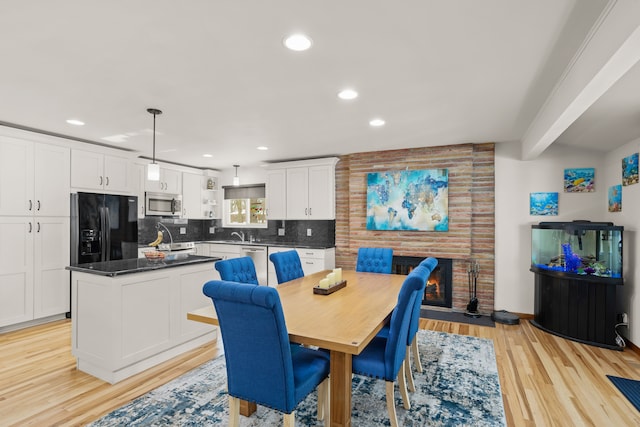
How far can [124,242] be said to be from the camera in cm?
471

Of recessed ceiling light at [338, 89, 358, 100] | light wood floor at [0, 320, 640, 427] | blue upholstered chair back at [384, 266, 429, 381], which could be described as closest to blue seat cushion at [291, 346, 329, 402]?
blue upholstered chair back at [384, 266, 429, 381]

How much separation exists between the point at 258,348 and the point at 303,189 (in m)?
4.12

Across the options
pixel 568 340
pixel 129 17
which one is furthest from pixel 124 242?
pixel 568 340

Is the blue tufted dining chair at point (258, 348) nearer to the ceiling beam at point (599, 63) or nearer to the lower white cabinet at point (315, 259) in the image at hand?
the ceiling beam at point (599, 63)

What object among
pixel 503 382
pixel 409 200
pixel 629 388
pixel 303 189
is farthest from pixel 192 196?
pixel 629 388

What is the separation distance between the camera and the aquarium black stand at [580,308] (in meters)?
3.43

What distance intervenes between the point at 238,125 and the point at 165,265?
169 cm

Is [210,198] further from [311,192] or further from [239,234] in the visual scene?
[311,192]

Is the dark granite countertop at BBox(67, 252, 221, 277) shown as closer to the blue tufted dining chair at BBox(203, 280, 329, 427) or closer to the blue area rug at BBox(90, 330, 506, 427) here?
the blue area rug at BBox(90, 330, 506, 427)

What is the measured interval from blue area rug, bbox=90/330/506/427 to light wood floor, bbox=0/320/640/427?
0.39 ft

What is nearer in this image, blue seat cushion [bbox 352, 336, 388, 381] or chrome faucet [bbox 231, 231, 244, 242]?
blue seat cushion [bbox 352, 336, 388, 381]

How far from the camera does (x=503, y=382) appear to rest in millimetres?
2738

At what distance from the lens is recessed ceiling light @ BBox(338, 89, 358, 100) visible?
276 centimetres

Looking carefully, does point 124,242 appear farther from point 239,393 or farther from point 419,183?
point 419,183
